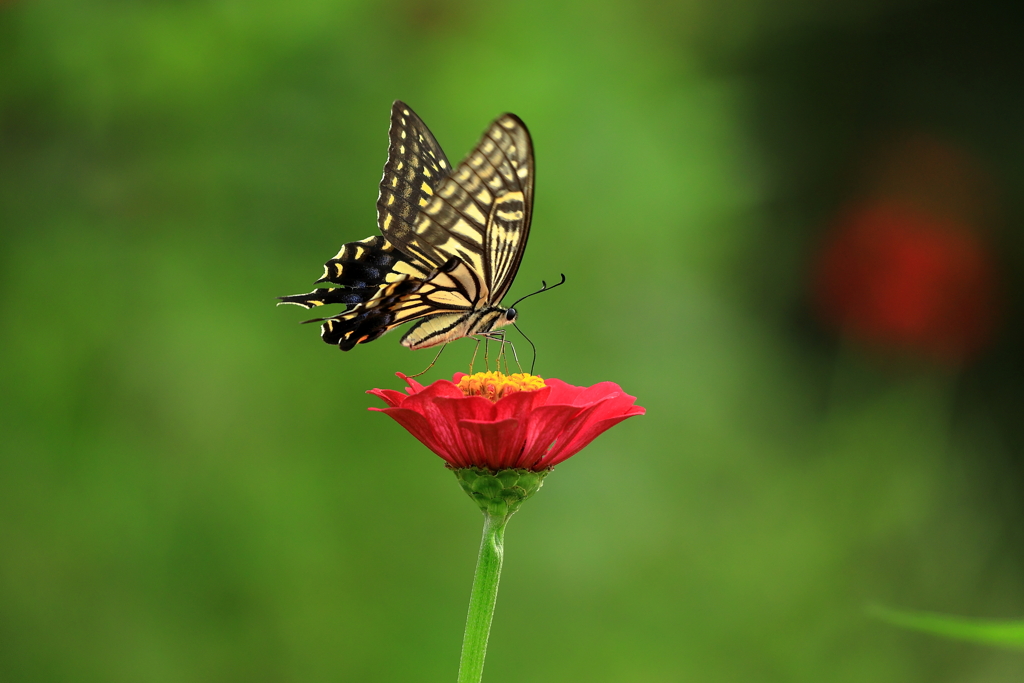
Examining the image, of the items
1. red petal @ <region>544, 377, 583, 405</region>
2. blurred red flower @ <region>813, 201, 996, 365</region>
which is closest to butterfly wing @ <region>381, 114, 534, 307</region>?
red petal @ <region>544, 377, 583, 405</region>

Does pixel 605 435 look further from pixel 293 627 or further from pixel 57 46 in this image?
pixel 57 46

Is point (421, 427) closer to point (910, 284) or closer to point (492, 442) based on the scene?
point (492, 442)

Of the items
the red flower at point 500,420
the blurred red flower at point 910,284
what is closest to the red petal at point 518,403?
the red flower at point 500,420

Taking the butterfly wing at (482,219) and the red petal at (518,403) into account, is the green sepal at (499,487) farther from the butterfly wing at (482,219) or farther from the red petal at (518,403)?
the butterfly wing at (482,219)

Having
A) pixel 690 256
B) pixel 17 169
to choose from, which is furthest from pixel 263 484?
pixel 690 256

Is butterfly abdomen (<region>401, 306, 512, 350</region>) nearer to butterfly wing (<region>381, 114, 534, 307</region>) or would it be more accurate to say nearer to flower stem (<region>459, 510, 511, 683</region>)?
butterfly wing (<region>381, 114, 534, 307</region>)

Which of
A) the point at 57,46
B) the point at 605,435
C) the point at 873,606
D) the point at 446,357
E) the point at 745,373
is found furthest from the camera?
the point at 745,373
